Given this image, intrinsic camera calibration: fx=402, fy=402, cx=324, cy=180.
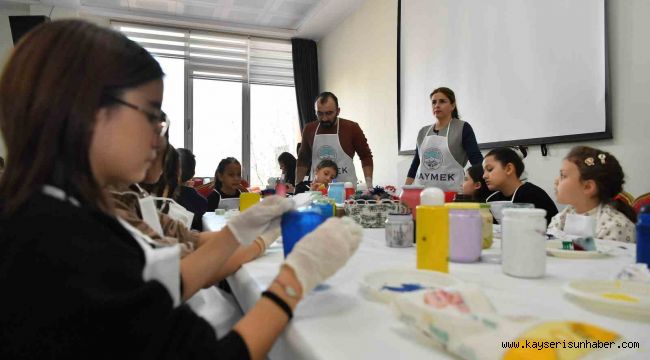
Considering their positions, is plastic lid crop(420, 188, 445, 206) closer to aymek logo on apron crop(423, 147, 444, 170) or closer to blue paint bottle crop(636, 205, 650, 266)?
blue paint bottle crop(636, 205, 650, 266)

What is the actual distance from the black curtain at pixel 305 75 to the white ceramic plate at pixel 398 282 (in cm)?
508

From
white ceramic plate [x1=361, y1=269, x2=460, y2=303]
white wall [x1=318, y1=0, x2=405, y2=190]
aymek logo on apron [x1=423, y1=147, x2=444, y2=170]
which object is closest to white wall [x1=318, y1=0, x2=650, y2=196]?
white wall [x1=318, y1=0, x2=405, y2=190]

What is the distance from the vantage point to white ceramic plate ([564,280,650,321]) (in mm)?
578

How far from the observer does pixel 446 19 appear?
3344 millimetres

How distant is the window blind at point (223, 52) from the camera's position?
17.0 feet

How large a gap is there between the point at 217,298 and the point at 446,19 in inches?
122

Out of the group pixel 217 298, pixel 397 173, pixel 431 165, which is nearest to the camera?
pixel 217 298

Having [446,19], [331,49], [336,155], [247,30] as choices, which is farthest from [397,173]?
[247,30]

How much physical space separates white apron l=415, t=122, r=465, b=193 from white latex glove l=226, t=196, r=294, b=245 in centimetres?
201

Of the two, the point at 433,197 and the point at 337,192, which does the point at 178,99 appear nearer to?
the point at 337,192

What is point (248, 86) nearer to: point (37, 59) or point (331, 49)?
point (331, 49)

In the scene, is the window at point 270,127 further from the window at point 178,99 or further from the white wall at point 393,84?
the window at point 178,99

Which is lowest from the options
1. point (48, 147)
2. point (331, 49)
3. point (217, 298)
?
point (217, 298)

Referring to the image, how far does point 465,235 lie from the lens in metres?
0.91
